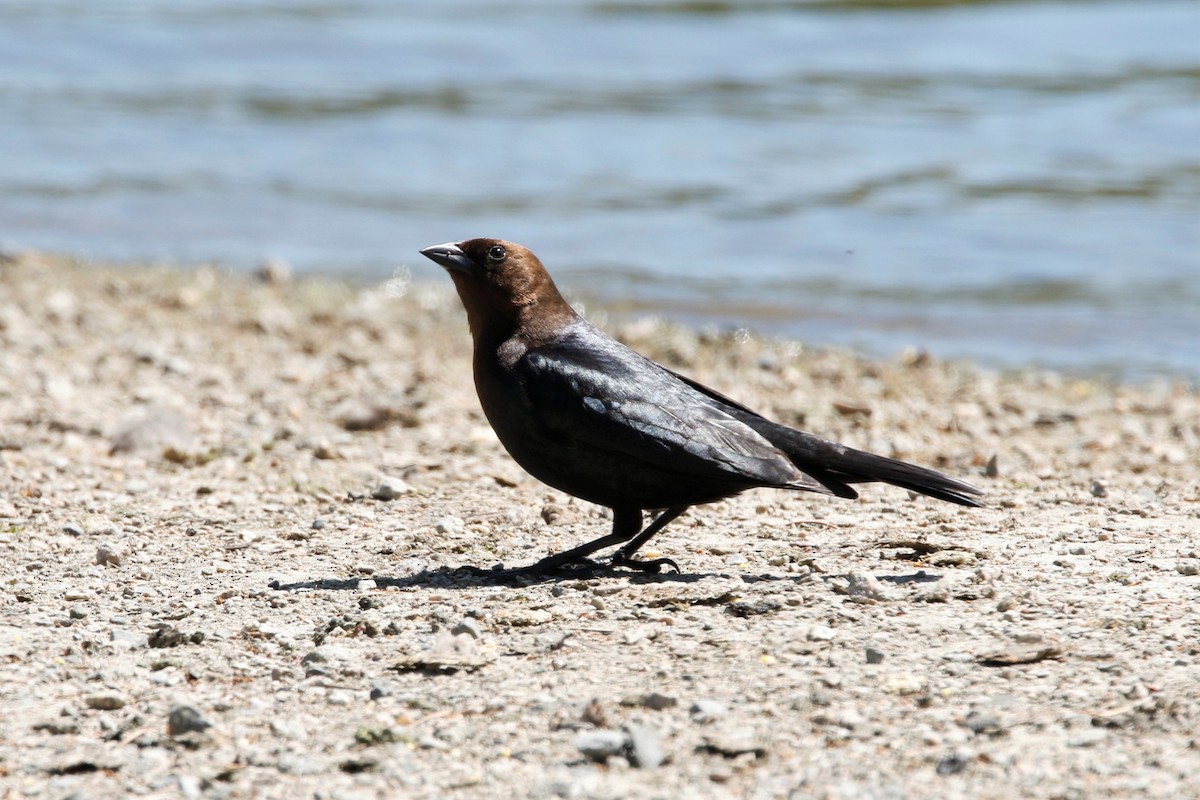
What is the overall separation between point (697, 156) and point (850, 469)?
11448 millimetres

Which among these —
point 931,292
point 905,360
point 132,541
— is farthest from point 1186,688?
point 931,292

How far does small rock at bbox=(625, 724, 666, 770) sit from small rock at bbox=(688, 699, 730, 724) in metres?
0.16

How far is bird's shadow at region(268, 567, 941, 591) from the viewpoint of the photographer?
4.68 meters

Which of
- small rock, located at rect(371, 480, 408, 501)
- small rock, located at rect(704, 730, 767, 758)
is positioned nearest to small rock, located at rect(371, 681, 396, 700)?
small rock, located at rect(704, 730, 767, 758)

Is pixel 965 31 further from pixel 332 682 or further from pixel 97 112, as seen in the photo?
pixel 332 682

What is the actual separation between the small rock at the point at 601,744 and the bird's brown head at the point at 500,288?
1.99 meters

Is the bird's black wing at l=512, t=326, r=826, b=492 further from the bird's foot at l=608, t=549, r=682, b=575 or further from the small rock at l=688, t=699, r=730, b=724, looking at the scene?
the small rock at l=688, t=699, r=730, b=724

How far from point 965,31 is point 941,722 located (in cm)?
2258

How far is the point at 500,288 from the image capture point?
5191mm

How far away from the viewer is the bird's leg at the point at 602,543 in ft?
16.0

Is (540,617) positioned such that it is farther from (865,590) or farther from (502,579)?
(865,590)

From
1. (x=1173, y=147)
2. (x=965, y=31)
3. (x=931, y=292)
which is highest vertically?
(x=965, y=31)

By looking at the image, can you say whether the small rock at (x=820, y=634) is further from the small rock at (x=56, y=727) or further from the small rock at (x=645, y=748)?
the small rock at (x=56, y=727)

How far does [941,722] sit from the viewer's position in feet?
11.5
